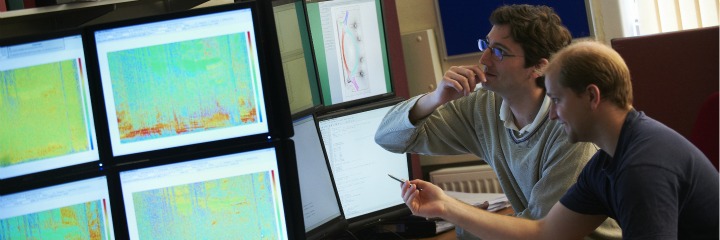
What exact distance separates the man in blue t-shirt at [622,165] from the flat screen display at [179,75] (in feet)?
2.14

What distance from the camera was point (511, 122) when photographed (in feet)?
8.14

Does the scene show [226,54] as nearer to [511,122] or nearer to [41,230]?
[41,230]

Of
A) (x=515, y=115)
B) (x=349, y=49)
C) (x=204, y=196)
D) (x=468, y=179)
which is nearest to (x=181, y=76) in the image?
(x=204, y=196)

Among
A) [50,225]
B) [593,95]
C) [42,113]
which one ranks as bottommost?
[50,225]

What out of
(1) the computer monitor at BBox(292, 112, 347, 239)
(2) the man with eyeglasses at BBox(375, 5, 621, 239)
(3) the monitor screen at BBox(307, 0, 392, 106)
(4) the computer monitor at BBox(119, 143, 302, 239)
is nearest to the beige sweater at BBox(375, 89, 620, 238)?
(2) the man with eyeglasses at BBox(375, 5, 621, 239)

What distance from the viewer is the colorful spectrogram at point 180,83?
84.0 inches

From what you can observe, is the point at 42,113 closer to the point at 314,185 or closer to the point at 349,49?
the point at 314,185

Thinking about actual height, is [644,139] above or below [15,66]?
below

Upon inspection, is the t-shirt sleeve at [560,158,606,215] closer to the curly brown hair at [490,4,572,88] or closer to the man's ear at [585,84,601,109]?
the man's ear at [585,84,601,109]

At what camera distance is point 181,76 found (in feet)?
7.02

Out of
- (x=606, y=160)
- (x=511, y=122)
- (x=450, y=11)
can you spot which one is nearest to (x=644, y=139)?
(x=606, y=160)

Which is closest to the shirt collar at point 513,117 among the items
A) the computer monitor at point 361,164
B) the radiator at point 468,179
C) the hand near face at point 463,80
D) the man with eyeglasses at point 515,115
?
the man with eyeglasses at point 515,115

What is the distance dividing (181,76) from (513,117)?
2.76 feet

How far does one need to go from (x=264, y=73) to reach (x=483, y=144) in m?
0.75
